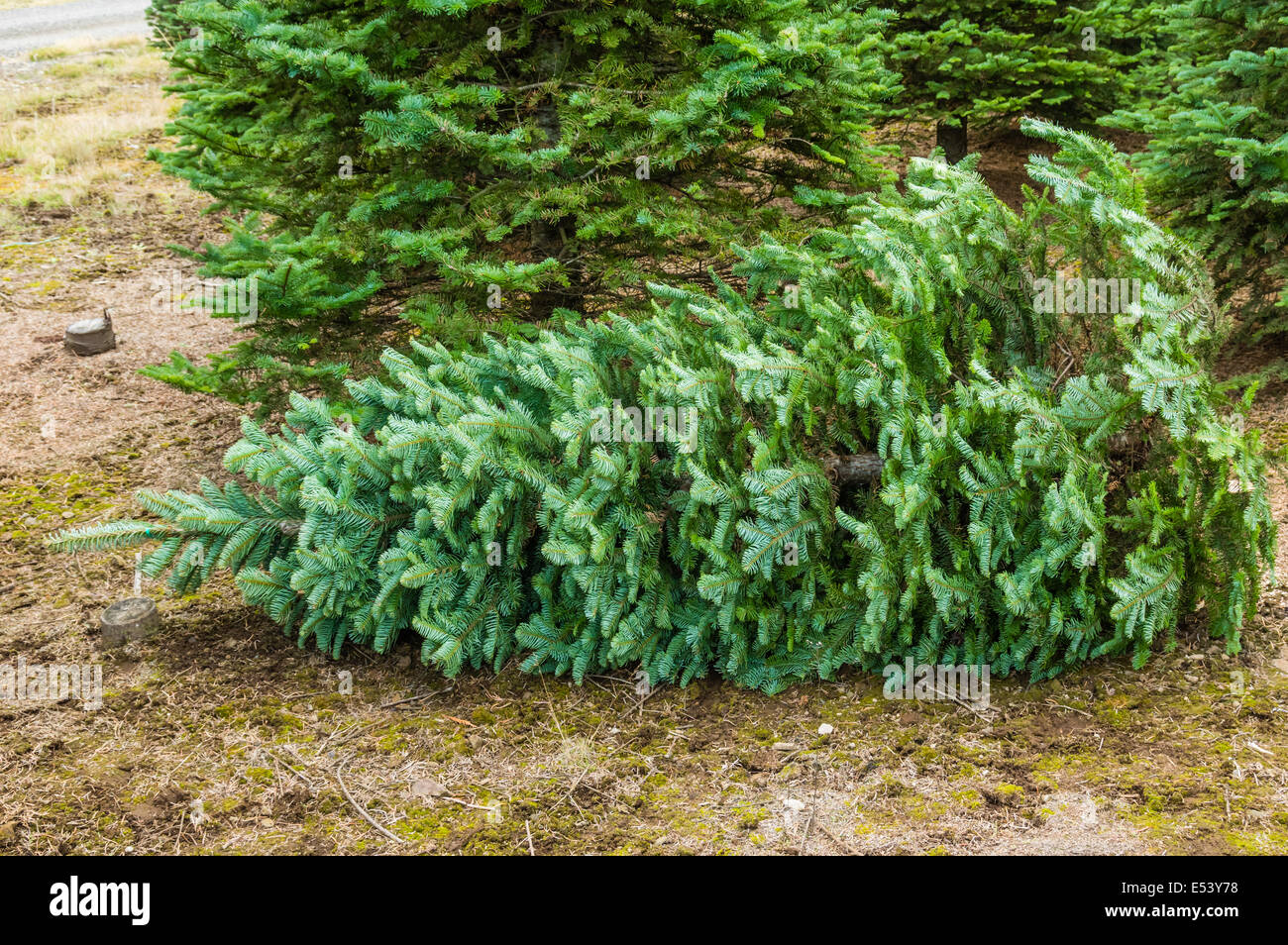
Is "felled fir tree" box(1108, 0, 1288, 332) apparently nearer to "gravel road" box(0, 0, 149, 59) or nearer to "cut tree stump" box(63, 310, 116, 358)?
"cut tree stump" box(63, 310, 116, 358)

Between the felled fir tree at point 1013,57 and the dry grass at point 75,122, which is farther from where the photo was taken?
the dry grass at point 75,122

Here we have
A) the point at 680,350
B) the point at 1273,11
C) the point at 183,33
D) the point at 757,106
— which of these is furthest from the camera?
the point at 183,33

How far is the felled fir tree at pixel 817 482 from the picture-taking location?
3.98m

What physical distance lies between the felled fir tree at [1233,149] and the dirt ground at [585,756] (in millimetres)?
1714

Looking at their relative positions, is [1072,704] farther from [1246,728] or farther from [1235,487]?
[1235,487]

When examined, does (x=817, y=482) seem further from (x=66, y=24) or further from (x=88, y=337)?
(x=66, y=24)

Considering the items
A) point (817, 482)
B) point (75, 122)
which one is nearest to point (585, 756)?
point (817, 482)

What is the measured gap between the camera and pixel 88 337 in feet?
26.2

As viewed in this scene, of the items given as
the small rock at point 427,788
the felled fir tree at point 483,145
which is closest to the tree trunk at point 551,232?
the felled fir tree at point 483,145

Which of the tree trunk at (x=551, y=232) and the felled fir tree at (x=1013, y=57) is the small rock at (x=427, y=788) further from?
the felled fir tree at (x=1013, y=57)

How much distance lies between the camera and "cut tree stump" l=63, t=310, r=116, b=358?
798 cm

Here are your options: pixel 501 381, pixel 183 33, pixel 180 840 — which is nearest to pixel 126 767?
pixel 180 840

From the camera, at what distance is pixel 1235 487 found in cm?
493

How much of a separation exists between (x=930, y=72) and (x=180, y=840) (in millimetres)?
8002
